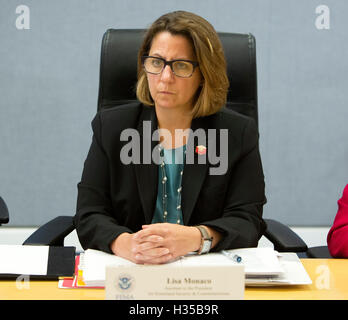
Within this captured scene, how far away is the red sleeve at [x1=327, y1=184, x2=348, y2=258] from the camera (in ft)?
5.02

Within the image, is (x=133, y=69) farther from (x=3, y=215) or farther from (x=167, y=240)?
(x=167, y=240)

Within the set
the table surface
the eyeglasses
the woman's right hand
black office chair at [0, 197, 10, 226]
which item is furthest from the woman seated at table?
black office chair at [0, 197, 10, 226]

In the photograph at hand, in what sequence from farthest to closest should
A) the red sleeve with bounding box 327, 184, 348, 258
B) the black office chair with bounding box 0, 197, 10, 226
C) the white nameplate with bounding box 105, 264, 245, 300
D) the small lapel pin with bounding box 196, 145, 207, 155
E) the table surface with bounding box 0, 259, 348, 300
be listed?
1. the black office chair with bounding box 0, 197, 10, 226
2. the small lapel pin with bounding box 196, 145, 207, 155
3. the red sleeve with bounding box 327, 184, 348, 258
4. the table surface with bounding box 0, 259, 348, 300
5. the white nameplate with bounding box 105, 264, 245, 300

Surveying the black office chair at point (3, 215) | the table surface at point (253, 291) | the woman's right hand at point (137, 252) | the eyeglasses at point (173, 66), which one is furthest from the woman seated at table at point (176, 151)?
the black office chair at point (3, 215)

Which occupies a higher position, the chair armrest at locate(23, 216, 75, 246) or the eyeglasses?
the eyeglasses

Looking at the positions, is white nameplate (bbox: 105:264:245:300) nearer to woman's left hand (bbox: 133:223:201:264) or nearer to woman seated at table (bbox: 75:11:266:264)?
woman's left hand (bbox: 133:223:201:264)

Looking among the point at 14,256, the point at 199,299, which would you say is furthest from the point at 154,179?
the point at 199,299

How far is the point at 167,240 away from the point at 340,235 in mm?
515

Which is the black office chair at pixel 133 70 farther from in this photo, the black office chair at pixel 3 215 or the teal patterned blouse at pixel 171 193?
the teal patterned blouse at pixel 171 193

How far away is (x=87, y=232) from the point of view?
1.49 meters

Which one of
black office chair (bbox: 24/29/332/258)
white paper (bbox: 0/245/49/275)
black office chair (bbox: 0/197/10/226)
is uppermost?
black office chair (bbox: 24/29/332/258)

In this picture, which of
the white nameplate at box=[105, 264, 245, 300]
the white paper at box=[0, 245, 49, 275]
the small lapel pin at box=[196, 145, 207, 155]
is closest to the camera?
the white nameplate at box=[105, 264, 245, 300]

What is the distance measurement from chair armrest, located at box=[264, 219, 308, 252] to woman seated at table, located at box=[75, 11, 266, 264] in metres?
0.05
